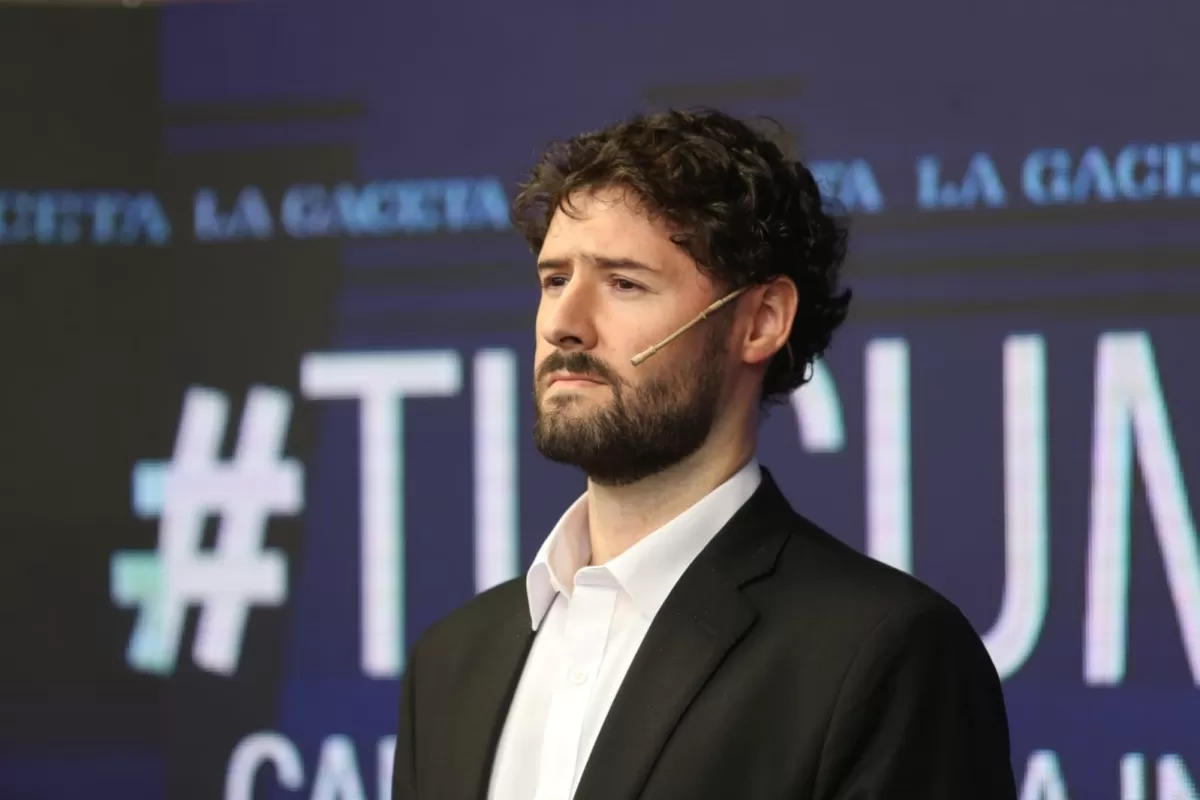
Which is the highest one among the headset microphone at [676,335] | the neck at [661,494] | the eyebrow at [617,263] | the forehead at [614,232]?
the forehead at [614,232]

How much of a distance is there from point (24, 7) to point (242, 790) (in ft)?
5.70

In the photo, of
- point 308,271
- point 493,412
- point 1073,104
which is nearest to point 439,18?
point 308,271

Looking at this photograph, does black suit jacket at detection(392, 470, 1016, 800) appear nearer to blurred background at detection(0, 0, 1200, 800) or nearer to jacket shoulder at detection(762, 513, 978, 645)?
jacket shoulder at detection(762, 513, 978, 645)

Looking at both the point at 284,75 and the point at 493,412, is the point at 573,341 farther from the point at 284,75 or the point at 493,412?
the point at 284,75

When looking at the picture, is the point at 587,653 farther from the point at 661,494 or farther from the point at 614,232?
the point at 614,232

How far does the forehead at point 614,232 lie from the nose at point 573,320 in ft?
0.16

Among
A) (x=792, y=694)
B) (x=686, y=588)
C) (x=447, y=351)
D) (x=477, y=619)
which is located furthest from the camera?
(x=447, y=351)

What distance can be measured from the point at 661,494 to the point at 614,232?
12.3 inches

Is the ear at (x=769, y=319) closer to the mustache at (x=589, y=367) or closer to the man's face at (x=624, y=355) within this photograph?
the man's face at (x=624, y=355)

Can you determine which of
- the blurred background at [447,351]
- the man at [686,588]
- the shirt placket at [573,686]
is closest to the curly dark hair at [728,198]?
the man at [686,588]

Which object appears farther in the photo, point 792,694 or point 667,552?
point 667,552

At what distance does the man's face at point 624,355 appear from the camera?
169 cm

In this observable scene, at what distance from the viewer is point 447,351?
3018 mm

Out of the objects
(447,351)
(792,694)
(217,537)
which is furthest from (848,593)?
(217,537)
